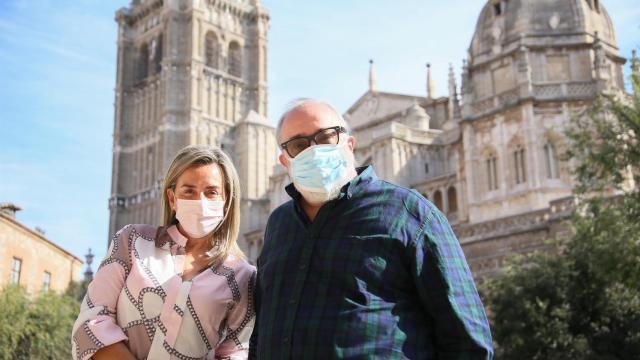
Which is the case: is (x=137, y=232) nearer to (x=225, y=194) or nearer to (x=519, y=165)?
(x=225, y=194)

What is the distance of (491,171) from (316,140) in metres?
30.8

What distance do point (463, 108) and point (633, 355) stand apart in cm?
1696

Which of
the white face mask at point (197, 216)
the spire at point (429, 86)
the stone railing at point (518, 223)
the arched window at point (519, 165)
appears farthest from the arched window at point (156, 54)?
the white face mask at point (197, 216)

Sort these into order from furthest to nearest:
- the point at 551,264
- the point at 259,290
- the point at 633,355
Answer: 1. the point at 551,264
2. the point at 633,355
3. the point at 259,290

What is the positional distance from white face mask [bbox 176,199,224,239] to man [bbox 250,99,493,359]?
1.93 ft

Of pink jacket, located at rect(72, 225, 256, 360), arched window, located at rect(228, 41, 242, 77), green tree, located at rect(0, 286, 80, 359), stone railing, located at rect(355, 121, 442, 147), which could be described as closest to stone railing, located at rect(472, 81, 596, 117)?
stone railing, located at rect(355, 121, 442, 147)

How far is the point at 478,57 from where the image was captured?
3556 cm

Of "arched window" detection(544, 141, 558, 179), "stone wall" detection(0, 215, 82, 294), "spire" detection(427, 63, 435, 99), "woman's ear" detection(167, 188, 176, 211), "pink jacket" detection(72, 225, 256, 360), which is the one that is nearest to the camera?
"pink jacket" detection(72, 225, 256, 360)

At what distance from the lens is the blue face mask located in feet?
12.6

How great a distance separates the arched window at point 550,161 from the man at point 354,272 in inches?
1148

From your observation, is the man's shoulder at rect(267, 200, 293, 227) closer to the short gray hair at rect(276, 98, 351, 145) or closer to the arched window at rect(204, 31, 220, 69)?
the short gray hair at rect(276, 98, 351, 145)

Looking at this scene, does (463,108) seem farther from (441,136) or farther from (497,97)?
(441,136)

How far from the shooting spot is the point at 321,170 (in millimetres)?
3846

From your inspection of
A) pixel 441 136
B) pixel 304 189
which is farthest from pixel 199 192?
pixel 441 136
